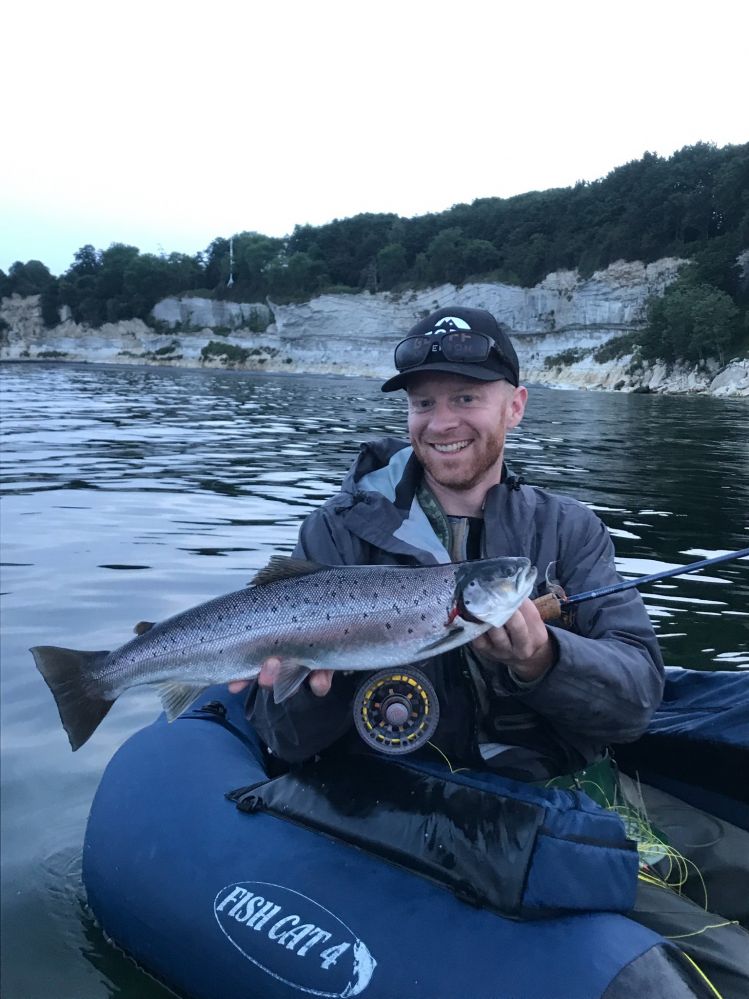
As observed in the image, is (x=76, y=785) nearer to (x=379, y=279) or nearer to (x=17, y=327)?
(x=379, y=279)

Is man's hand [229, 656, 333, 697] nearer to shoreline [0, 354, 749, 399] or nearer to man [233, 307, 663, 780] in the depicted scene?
man [233, 307, 663, 780]

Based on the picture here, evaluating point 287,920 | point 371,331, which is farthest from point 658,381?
point 287,920

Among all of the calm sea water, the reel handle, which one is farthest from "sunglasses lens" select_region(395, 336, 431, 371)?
the calm sea water

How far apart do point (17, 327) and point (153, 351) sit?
1366 inches

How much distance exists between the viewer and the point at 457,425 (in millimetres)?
4234

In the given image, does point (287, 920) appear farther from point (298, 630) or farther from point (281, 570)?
point (281, 570)

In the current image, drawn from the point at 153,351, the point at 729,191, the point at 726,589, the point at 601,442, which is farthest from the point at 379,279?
the point at 726,589

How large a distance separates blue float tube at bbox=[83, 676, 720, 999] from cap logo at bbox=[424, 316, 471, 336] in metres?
2.31

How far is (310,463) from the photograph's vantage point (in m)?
20.2

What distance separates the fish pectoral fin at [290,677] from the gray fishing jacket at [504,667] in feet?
0.36

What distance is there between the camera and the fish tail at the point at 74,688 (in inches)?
155

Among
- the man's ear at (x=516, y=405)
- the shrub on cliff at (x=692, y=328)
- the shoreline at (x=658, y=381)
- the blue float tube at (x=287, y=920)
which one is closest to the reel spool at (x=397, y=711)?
the blue float tube at (x=287, y=920)

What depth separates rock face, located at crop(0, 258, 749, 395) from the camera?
80125 mm

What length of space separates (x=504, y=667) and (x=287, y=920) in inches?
51.8
